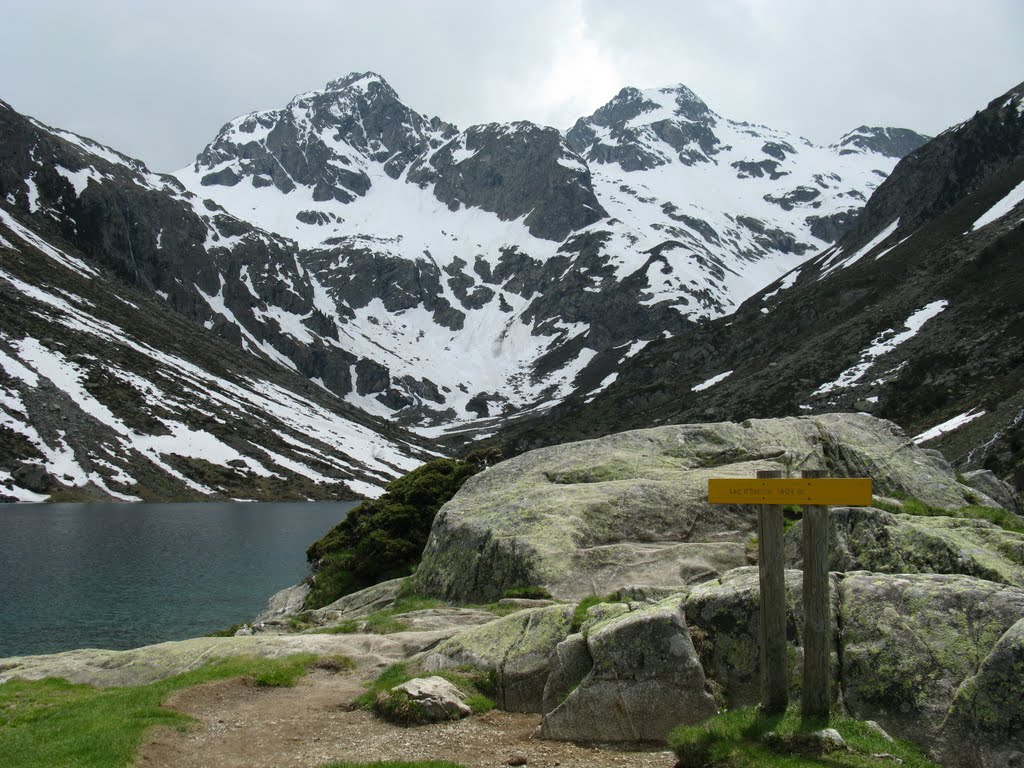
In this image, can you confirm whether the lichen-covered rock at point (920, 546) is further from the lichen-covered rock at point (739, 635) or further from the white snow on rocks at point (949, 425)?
the white snow on rocks at point (949, 425)

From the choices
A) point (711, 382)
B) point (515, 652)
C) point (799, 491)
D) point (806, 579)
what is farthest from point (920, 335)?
point (806, 579)

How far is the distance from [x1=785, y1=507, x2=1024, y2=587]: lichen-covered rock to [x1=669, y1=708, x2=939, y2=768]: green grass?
5896 mm

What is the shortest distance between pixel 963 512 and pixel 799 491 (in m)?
17.1

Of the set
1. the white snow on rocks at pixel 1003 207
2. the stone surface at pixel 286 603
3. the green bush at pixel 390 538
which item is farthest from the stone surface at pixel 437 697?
the white snow on rocks at pixel 1003 207

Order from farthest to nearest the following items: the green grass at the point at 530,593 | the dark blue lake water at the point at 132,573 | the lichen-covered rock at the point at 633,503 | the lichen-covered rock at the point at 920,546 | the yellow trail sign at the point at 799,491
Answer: the dark blue lake water at the point at 132,573 → the lichen-covered rock at the point at 633,503 → the green grass at the point at 530,593 → the lichen-covered rock at the point at 920,546 → the yellow trail sign at the point at 799,491

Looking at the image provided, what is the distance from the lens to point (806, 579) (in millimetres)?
12344

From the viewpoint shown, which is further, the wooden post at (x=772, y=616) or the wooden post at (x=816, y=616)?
the wooden post at (x=772, y=616)

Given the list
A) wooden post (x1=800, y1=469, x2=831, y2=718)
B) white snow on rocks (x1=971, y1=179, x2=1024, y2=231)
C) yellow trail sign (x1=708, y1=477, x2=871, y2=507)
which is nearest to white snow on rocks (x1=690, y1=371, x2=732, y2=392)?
white snow on rocks (x1=971, y1=179, x2=1024, y2=231)

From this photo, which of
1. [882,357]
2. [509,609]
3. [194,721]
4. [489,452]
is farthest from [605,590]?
[882,357]

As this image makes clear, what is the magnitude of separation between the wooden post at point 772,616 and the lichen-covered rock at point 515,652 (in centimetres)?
468

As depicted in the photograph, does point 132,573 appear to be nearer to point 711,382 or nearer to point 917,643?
point 917,643

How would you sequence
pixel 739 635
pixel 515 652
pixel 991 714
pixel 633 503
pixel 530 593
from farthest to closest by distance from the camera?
pixel 633 503
pixel 530 593
pixel 515 652
pixel 739 635
pixel 991 714

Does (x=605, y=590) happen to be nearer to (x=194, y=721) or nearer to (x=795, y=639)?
(x=795, y=639)

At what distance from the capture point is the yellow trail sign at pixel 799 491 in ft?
39.5
